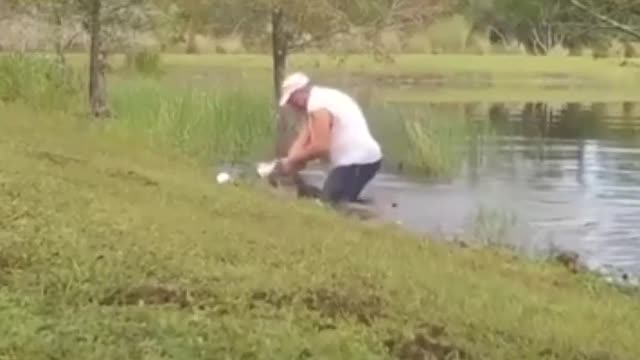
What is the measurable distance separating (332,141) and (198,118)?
666 centimetres

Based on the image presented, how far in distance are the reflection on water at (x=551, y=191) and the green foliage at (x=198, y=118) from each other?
2.01m

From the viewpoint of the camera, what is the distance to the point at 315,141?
13.9m

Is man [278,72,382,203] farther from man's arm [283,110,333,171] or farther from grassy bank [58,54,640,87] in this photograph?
grassy bank [58,54,640,87]

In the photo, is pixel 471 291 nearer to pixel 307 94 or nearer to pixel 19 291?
pixel 19 291

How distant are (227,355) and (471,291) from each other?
2389mm

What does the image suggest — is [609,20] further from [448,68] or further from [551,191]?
[448,68]

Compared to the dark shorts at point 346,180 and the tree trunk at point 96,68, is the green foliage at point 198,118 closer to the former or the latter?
the tree trunk at point 96,68

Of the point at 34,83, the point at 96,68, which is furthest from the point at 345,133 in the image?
the point at 96,68

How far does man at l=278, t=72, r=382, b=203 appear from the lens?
13.8 meters

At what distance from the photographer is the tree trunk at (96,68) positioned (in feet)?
66.7

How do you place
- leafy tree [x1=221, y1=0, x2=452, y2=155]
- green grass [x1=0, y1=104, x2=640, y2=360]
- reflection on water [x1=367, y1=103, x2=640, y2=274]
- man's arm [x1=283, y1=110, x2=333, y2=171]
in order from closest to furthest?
green grass [x1=0, y1=104, x2=640, y2=360] < man's arm [x1=283, y1=110, x2=333, y2=171] < reflection on water [x1=367, y1=103, x2=640, y2=274] < leafy tree [x1=221, y1=0, x2=452, y2=155]

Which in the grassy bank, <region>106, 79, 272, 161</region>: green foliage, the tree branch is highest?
the tree branch

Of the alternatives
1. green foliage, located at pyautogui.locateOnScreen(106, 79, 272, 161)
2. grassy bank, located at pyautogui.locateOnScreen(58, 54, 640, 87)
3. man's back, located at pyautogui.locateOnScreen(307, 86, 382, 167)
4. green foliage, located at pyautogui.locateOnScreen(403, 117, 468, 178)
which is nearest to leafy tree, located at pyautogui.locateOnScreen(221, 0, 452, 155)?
green foliage, located at pyautogui.locateOnScreen(106, 79, 272, 161)

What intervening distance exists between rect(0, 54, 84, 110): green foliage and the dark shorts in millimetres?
5137
